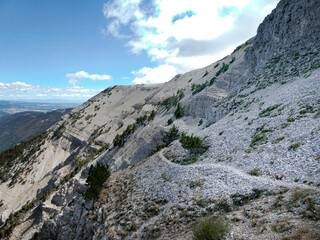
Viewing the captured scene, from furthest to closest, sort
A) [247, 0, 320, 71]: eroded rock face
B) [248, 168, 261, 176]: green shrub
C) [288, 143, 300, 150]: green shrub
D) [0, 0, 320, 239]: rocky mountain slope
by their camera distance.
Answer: [247, 0, 320, 71]: eroded rock face → [288, 143, 300, 150]: green shrub → [248, 168, 261, 176]: green shrub → [0, 0, 320, 239]: rocky mountain slope

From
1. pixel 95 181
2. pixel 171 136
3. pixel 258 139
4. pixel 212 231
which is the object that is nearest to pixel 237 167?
pixel 258 139

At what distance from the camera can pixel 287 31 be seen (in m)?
35.4

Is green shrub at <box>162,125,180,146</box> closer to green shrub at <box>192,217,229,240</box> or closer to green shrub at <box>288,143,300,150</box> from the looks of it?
green shrub at <box>288,143,300,150</box>

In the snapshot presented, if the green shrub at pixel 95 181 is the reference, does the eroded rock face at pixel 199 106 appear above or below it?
above

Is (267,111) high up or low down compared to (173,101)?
down

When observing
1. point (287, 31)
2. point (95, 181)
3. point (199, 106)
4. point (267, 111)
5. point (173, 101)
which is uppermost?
point (287, 31)

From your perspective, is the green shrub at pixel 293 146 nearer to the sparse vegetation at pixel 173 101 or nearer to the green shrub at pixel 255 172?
the green shrub at pixel 255 172

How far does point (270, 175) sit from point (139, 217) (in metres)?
10.8

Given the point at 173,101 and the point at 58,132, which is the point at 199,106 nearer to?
the point at 173,101

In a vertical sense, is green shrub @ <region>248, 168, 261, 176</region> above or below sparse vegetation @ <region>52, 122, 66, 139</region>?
above

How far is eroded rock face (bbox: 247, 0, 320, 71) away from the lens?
3041 centimetres

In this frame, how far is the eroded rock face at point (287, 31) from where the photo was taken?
Result: 99.8 ft

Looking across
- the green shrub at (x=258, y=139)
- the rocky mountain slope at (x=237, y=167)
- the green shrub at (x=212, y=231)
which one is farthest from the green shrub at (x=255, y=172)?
the green shrub at (x=212, y=231)

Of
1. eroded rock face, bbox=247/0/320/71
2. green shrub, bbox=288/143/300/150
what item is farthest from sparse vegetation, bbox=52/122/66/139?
green shrub, bbox=288/143/300/150
